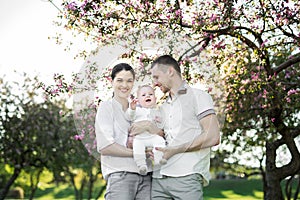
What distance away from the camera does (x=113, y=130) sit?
3.17 m

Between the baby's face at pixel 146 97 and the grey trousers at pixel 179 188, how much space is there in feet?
1.36

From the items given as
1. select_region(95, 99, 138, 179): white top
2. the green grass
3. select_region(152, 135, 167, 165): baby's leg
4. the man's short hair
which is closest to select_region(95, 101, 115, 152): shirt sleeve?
select_region(95, 99, 138, 179): white top

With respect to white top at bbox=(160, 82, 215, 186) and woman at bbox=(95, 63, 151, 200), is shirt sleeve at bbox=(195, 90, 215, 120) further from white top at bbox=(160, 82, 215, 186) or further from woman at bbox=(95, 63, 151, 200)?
woman at bbox=(95, 63, 151, 200)

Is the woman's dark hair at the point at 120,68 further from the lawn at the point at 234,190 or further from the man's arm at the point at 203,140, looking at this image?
the lawn at the point at 234,190

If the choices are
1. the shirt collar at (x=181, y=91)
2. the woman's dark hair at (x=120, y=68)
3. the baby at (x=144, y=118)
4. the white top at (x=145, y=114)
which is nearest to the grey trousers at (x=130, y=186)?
the baby at (x=144, y=118)

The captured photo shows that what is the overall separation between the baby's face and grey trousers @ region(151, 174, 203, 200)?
413mm

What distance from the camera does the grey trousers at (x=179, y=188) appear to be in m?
3.13

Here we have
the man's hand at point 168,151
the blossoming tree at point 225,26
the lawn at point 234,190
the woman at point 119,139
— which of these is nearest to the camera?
the man's hand at point 168,151

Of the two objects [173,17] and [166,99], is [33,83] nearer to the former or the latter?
[173,17]

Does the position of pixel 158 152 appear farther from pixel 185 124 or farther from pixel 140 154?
pixel 185 124

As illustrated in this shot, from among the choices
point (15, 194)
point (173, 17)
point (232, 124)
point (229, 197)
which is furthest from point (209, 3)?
point (15, 194)

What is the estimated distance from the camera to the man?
3088 millimetres

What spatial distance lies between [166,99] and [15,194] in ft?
110

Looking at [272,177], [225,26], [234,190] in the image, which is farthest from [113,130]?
[234,190]
